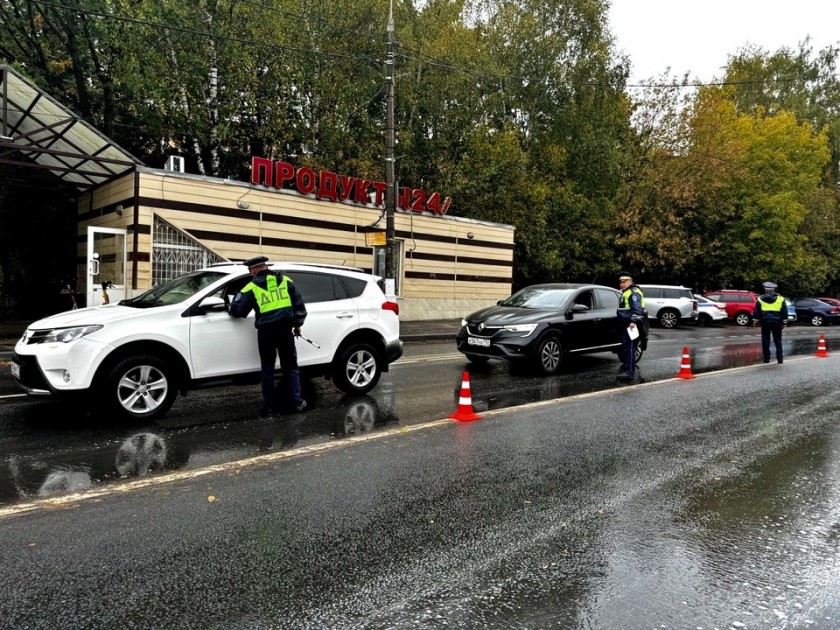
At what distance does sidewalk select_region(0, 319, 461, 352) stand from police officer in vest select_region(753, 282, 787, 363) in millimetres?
7646

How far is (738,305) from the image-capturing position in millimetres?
28219

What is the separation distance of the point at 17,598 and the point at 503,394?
21.0ft

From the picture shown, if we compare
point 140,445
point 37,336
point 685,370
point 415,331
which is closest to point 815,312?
point 415,331

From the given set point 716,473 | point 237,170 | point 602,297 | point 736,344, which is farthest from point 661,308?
point 716,473

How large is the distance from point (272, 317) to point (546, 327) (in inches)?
207

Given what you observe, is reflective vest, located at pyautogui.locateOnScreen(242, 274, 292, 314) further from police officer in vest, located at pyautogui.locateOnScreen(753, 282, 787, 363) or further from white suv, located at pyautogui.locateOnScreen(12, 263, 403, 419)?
police officer in vest, located at pyautogui.locateOnScreen(753, 282, 787, 363)

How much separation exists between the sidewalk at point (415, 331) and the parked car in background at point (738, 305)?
547 inches

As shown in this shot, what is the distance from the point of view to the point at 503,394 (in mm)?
8508

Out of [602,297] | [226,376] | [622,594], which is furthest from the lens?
[602,297]

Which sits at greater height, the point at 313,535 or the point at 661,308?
the point at 661,308

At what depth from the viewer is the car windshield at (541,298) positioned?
36.6 feet

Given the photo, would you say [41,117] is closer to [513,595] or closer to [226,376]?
[226,376]

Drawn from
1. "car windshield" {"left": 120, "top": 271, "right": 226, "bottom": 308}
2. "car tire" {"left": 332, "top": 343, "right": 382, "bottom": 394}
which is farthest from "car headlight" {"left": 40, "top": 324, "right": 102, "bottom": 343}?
"car tire" {"left": 332, "top": 343, "right": 382, "bottom": 394}

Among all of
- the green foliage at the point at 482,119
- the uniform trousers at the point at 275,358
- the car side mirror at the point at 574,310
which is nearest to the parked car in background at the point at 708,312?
the green foliage at the point at 482,119
